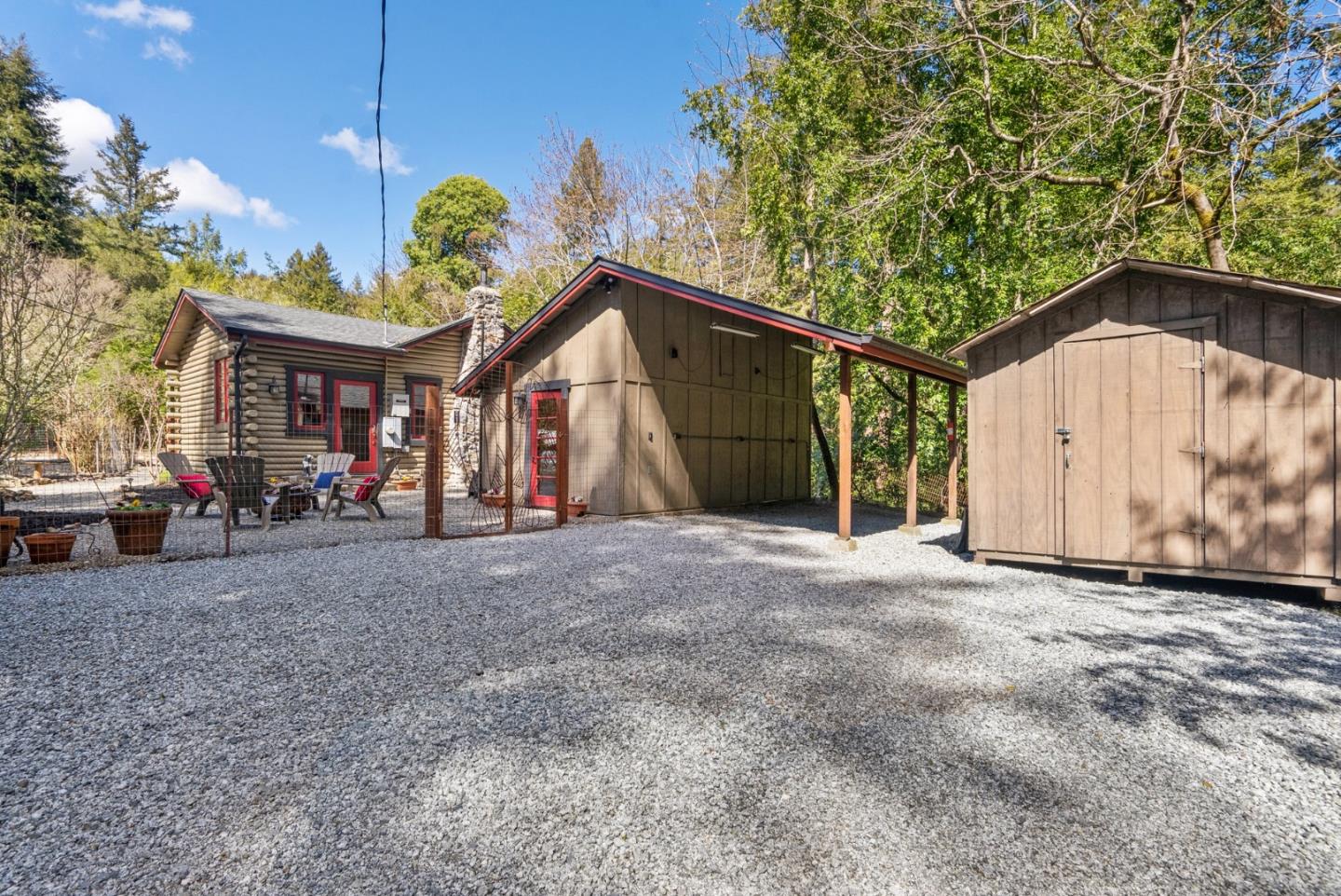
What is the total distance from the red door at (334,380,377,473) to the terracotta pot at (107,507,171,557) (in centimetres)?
706

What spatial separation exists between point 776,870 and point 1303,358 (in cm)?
586

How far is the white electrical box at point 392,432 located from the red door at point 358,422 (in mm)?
189

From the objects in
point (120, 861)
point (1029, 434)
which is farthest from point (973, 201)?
point (120, 861)

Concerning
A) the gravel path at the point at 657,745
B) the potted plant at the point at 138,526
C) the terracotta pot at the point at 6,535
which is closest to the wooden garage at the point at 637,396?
the potted plant at the point at 138,526

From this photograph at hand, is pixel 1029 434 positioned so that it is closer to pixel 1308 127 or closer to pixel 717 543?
pixel 717 543

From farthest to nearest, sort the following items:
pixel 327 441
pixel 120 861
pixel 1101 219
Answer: pixel 327 441
pixel 1101 219
pixel 120 861

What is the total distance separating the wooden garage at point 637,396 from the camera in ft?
30.5

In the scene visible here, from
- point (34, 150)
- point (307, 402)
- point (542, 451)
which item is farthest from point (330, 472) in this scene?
point (34, 150)

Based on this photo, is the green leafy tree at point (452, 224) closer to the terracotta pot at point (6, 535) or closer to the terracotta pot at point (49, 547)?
the terracotta pot at point (49, 547)

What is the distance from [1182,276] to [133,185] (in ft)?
155

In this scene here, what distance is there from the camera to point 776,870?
1.75 m

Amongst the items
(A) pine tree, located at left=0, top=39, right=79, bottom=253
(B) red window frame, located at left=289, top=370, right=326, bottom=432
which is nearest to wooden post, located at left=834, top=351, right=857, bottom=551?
(B) red window frame, located at left=289, top=370, right=326, bottom=432

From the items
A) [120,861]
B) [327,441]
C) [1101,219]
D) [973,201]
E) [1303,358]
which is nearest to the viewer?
[120,861]

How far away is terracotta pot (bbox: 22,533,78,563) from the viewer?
5.50 metres
